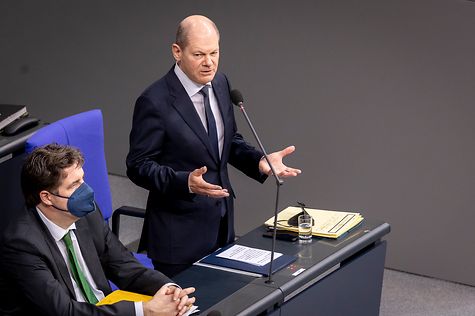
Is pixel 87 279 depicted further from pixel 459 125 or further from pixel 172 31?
pixel 172 31

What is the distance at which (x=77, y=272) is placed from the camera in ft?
10.6

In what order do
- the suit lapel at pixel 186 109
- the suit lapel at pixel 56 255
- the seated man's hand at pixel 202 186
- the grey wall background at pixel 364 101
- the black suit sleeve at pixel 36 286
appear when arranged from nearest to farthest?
the black suit sleeve at pixel 36 286, the suit lapel at pixel 56 255, the seated man's hand at pixel 202 186, the suit lapel at pixel 186 109, the grey wall background at pixel 364 101

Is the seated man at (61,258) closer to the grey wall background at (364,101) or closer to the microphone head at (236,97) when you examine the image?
the microphone head at (236,97)

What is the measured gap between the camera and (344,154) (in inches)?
202

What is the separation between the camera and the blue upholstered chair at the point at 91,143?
383 centimetres

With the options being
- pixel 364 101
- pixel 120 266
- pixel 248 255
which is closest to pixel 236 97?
pixel 248 255

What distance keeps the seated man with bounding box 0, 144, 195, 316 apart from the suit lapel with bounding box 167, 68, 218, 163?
529 mm

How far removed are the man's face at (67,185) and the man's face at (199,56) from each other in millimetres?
621

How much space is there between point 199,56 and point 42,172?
747 millimetres

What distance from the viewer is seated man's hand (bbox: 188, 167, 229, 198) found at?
3.42 metres

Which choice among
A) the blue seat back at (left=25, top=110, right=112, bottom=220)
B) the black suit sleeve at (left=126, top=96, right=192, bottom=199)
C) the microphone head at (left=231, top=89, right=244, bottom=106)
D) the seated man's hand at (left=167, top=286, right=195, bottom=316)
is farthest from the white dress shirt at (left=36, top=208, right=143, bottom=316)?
the microphone head at (left=231, top=89, right=244, bottom=106)

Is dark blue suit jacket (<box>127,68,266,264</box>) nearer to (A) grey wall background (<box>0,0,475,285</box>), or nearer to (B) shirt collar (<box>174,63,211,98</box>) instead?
(B) shirt collar (<box>174,63,211,98</box>)

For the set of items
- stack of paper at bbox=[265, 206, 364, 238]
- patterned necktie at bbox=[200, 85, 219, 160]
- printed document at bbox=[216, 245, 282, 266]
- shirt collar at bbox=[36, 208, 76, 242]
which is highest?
patterned necktie at bbox=[200, 85, 219, 160]

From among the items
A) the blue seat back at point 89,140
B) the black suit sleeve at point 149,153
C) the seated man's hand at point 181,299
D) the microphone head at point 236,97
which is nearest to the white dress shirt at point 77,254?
the seated man's hand at point 181,299
